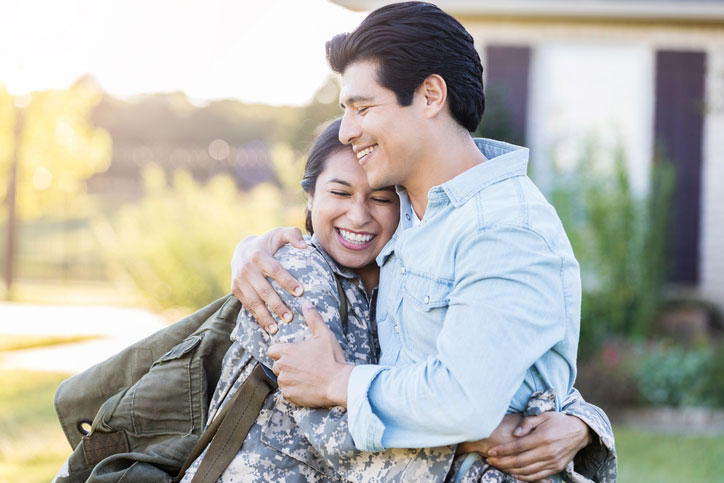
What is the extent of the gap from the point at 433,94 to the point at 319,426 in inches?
39.9

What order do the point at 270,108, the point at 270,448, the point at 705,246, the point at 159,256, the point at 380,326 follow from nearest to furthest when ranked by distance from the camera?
the point at 270,448 < the point at 380,326 < the point at 705,246 < the point at 159,256 < the point at 270,108

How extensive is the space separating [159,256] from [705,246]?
6812 millimetres

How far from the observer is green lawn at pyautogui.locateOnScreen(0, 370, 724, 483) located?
6.12m

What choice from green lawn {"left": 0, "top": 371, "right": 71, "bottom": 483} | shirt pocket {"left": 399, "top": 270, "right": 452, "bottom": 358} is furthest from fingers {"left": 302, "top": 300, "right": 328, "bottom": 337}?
green lawn {"left": 0, "top": 371, "right": 71, "bottom": 483}

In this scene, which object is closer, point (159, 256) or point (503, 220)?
point (503, 220)

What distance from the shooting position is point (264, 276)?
8.36ft

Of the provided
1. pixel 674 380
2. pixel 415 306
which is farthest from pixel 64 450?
pixel 674 380

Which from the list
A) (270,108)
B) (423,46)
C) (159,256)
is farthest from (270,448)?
(270,108)

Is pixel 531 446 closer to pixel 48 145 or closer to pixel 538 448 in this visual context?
pixel 538 448

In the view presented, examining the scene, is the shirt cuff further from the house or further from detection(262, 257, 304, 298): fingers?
the house

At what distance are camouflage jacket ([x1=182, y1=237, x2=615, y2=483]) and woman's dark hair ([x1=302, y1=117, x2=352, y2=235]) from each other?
340 mm

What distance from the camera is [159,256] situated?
35.7 ft

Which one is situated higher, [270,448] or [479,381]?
[479,381]

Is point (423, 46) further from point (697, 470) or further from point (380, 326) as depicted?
point (697, 470)
